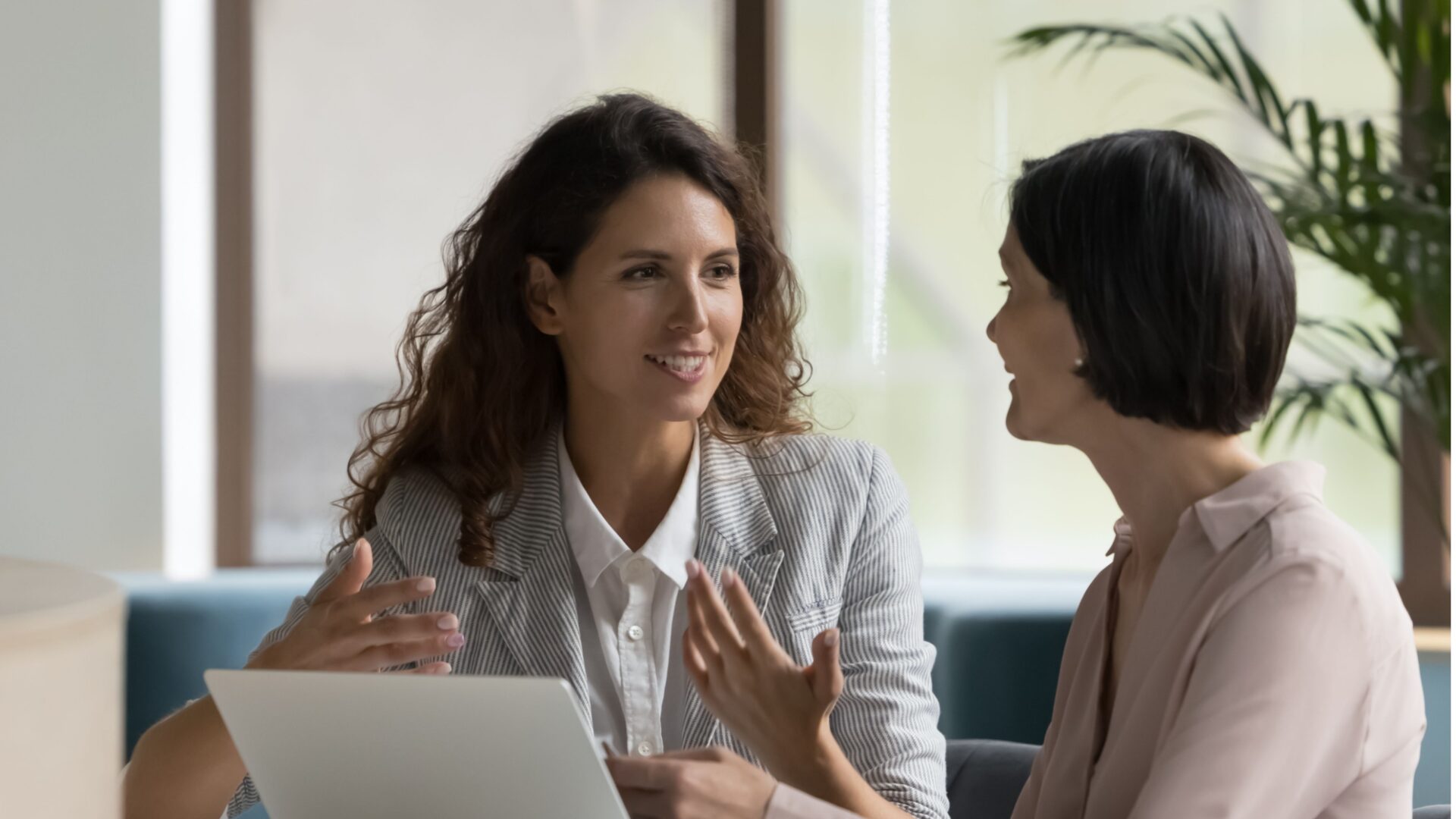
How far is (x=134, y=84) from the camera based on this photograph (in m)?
2.89

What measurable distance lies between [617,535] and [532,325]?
1.13 feet

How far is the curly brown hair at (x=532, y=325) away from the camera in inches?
68.0

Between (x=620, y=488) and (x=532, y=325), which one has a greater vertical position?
(x=532, y=325)

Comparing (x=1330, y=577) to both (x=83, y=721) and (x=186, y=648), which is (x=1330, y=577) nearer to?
(x=83, y=721)

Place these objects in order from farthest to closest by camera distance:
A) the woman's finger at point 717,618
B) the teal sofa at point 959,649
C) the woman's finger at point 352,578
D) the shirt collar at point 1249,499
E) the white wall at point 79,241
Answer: the white wall at point 79,241, the teal sofa at point 959,649, the woman's finger at point 352,578, the woman's finger at point 717,618, the shirt collar at point 1249,499

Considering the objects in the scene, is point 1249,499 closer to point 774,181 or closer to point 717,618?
point 717,618

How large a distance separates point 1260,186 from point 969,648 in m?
1.24

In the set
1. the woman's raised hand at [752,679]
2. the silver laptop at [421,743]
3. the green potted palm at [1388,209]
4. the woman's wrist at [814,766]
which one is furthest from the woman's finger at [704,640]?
the green potted palm at [1388,209]

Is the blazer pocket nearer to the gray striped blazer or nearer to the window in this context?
the gray striped blazer

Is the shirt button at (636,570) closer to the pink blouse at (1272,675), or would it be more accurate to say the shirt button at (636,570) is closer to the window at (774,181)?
the pink blouse at (1272,675)

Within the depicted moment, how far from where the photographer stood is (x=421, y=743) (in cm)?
98

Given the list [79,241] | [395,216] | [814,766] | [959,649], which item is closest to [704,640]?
[814,766]

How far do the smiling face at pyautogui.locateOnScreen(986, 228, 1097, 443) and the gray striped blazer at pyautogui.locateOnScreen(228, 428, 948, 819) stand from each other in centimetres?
47

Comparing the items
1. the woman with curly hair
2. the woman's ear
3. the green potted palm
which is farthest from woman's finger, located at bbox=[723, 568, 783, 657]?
the green potted palm
